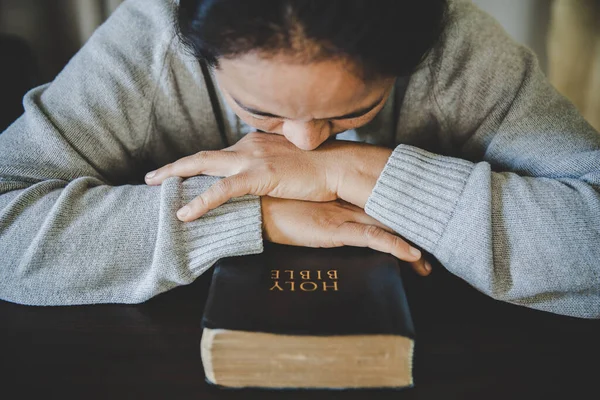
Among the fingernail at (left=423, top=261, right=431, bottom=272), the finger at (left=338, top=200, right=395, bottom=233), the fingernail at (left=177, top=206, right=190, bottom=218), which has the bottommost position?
the fingernail at (left=423, top=261, right=431, bottom=272)

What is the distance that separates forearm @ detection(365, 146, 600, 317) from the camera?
50 centimetres

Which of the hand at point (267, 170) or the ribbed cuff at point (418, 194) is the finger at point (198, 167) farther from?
the ribbed cuff at point (418, 194)

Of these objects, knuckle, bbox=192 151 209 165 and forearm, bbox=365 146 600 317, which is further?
knuckle, bbox=192 151 209 165

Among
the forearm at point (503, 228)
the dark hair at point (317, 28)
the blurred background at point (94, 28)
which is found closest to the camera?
the dark hair at point (317, 28)

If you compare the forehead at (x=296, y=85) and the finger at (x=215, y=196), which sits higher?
the forehead at (x=296, y=85)

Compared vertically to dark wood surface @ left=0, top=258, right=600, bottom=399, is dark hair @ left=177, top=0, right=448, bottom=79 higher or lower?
higher

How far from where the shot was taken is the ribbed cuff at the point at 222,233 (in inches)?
20.5

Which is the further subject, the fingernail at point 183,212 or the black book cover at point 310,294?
the fingernail at point 183,212

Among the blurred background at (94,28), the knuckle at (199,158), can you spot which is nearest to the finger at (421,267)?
the knuckle at (199,158)

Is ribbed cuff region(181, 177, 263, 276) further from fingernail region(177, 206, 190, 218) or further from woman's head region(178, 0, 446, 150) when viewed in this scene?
woman's head region(178, 0, 446, 150)

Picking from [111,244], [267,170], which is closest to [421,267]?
[267,170]

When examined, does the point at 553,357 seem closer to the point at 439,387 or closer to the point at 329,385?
the point at 439,387

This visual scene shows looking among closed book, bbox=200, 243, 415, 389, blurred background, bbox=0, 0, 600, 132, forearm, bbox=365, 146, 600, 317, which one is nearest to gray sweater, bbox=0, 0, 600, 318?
forearm, bbox=365, 146, 600, 317

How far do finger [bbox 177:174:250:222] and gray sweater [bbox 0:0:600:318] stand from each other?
14 millimetres
